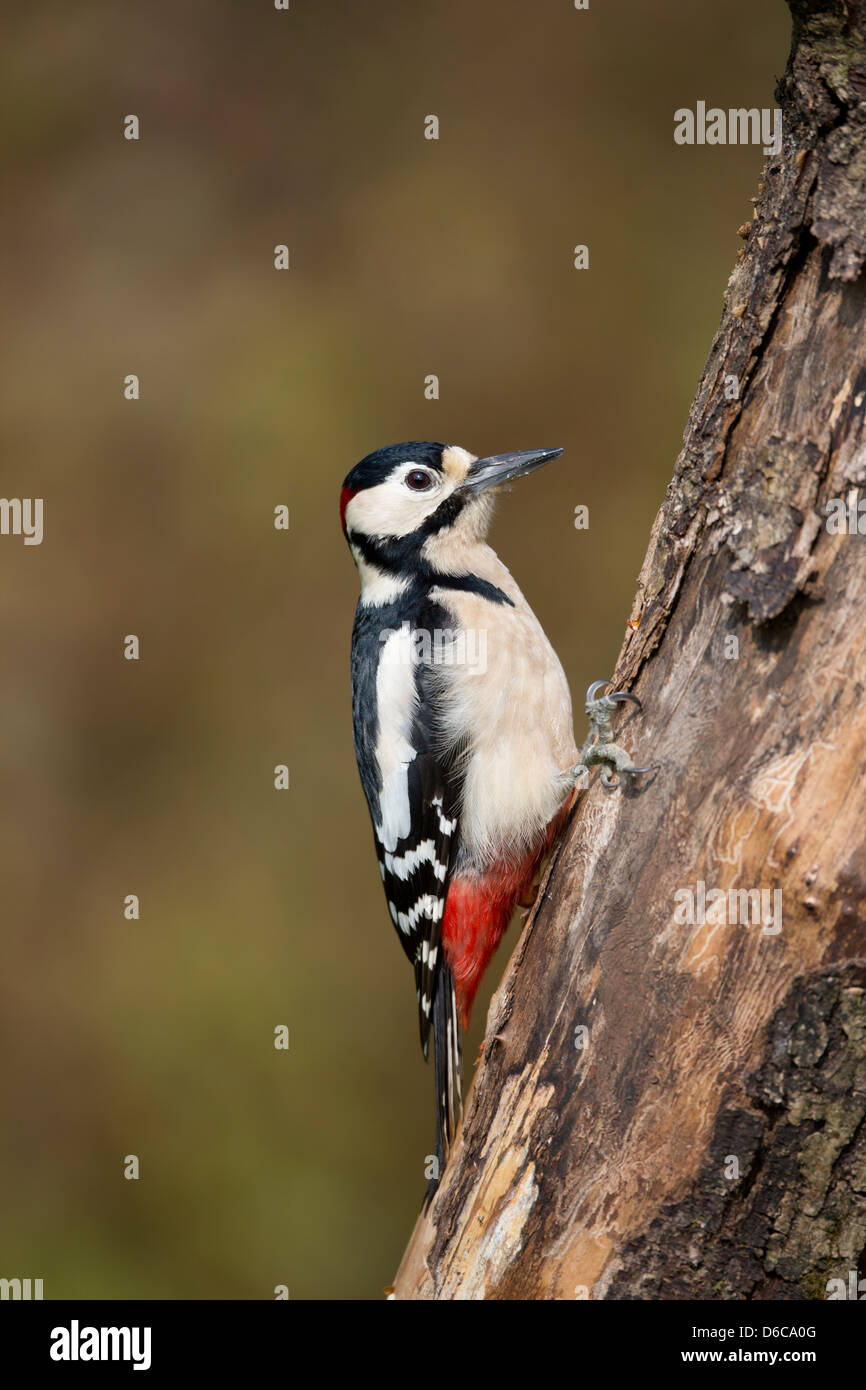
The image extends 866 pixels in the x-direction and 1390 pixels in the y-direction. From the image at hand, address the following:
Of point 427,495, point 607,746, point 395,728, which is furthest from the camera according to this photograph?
point 427,495

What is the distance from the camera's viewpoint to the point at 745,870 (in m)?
1.58

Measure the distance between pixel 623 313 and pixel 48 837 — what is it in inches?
129

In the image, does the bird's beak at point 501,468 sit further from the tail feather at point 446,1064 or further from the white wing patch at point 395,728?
the tail feather at point 446,1064

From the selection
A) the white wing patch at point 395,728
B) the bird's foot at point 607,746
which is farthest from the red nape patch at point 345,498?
the bird's foot at point 607,746

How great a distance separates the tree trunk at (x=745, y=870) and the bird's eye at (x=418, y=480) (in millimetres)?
1030

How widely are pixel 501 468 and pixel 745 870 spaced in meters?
1.41

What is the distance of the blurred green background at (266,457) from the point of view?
448cm

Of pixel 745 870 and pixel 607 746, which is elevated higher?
pixel 607 746

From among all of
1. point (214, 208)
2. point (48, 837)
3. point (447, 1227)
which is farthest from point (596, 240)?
point (447, 1227)

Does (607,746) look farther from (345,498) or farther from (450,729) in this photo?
(345,498)

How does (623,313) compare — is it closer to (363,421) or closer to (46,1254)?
(363,421)

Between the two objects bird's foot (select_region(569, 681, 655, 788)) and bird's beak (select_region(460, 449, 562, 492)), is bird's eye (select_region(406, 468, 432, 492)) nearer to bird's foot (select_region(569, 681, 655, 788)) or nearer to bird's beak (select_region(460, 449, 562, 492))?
bird's beak (select_region(460, 449, 562, 492))

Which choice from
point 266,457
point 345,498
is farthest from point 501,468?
point 266,457

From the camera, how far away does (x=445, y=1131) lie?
2326 millimetres
